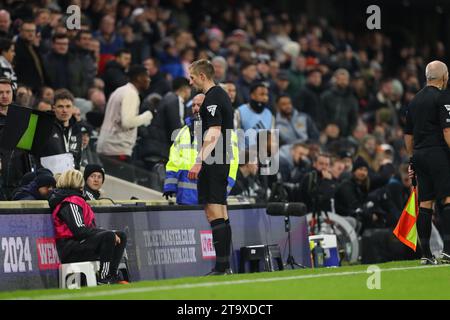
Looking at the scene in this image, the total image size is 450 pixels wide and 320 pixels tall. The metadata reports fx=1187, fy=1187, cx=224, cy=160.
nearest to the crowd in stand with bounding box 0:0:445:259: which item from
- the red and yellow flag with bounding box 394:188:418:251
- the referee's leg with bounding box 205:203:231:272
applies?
the referee's leg with bounding box 205:203:231:272

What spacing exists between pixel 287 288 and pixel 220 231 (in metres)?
2.15

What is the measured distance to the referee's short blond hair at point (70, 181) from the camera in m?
11.7

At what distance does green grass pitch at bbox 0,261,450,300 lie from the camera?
31.5ft

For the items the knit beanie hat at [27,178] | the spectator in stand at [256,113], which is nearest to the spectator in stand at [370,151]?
the spectator in stand at [256,113]

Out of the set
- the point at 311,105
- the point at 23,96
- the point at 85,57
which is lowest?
the point at 23,96

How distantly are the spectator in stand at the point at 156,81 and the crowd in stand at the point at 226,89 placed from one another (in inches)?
0.9

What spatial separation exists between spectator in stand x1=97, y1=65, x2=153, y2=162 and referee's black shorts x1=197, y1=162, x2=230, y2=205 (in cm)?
422

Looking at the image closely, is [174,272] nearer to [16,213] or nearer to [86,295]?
[16,213]

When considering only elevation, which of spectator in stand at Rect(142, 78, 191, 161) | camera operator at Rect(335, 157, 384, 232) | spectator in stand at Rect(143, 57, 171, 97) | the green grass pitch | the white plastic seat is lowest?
the green grass pitch

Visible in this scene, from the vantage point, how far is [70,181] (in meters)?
11.7

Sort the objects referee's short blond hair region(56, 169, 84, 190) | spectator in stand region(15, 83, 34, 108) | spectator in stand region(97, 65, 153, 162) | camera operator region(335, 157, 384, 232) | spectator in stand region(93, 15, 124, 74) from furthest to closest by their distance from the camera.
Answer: spectator in stand region(93, 15, 124, 74)
camera operator region(335, 157, 384, 232)
spectator in stand region(97, 65, 153, 162)
spectator in stand region(15, 83, 34, 108)
referee's short blond hair region(56, 169, 84, 190)

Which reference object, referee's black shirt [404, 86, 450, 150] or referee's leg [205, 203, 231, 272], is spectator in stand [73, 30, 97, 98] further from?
referee's black shirt [404, 86, 450, 150]

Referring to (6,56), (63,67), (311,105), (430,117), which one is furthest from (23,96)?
(311,105)

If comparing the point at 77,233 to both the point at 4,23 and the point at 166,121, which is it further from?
the point at 4,23
